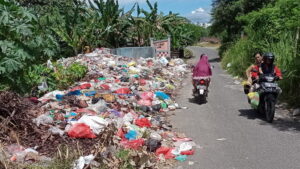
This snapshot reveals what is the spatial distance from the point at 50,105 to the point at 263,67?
469 centimetres

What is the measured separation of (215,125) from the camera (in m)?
6.86

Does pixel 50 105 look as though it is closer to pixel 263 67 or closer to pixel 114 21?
pixel 263 67

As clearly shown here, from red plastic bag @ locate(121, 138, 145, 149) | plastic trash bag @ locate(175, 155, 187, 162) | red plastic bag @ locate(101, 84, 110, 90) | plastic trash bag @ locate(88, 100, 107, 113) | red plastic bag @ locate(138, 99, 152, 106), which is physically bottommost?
plastic trash bag @ locate(175, 155, 187, 162)

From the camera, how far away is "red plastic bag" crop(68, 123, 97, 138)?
5.27 m

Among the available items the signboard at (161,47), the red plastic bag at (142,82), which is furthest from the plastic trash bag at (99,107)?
the signboard at (161,47)

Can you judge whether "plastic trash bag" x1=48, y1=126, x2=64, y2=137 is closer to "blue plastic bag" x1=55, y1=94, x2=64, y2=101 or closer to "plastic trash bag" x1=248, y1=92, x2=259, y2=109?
"blue plastic bag" x1=55, y1=94, x2=64, y2=101

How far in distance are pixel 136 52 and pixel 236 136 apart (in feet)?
45.4

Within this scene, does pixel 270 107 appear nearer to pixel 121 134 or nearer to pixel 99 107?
pixel 121 134

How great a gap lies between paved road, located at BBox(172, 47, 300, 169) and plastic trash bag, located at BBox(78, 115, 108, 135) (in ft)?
5.02

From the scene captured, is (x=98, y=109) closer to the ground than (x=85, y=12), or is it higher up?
closer to the ground

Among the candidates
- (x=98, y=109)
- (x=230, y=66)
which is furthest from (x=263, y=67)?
(x=230, y=66)

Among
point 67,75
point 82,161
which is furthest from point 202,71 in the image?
point 82,161

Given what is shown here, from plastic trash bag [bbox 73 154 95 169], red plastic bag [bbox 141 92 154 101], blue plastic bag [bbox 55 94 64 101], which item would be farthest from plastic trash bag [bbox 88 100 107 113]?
plastic trash bag [bbox 73 154 95 169]

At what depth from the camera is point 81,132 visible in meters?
5.26
